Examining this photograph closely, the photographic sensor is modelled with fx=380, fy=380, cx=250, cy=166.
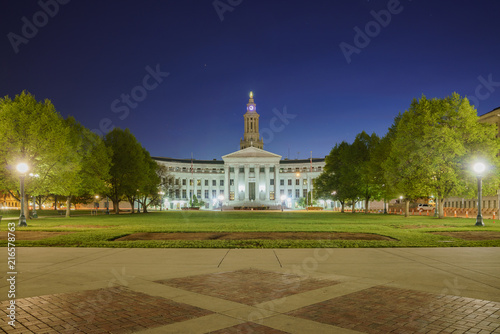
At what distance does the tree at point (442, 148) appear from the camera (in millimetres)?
39219

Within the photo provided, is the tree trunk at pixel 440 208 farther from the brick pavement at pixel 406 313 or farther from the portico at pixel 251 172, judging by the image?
the portico at pixel 251 172

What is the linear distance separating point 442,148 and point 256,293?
125 ft

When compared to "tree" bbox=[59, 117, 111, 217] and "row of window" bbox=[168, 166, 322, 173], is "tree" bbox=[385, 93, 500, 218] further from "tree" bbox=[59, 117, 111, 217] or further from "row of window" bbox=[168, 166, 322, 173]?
"row of window" bbox=[168, 166, 322, 173]

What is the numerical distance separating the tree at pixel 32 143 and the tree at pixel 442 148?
→ 38.2 m

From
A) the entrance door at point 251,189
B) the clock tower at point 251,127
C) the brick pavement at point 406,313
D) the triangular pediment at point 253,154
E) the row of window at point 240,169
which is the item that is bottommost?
the brick pavement at point 406,313

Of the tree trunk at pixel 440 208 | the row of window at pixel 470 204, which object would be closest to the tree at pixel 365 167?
the tree trunk at pixel 440 208

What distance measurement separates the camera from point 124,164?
64000mm

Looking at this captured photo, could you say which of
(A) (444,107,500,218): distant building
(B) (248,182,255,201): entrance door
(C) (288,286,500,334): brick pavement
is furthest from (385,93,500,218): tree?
(B) (248,182,255,201): entrance door

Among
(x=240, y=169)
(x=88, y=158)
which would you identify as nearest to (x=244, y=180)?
(x=240, y=169)

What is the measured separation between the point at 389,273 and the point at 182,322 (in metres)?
5.99

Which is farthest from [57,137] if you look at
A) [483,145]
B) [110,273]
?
[483,145]

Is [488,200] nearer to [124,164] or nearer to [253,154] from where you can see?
[124,164]

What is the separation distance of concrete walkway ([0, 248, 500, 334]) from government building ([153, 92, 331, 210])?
109 meters

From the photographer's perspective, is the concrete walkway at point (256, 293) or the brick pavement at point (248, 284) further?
the brick pavement at point (248, 284)
